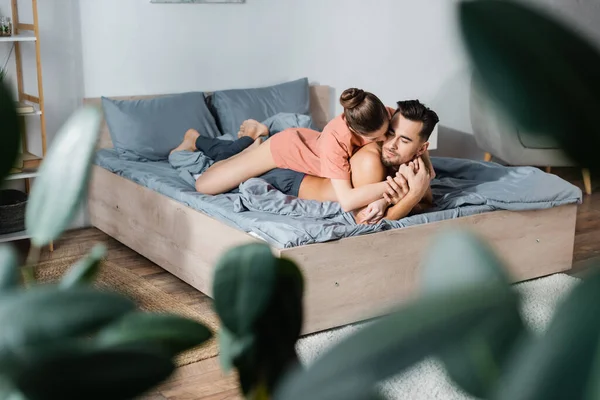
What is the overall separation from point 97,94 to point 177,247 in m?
1.34

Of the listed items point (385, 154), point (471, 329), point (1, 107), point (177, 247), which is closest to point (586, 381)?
point (471, 329)

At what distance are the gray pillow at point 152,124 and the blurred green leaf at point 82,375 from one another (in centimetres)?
417

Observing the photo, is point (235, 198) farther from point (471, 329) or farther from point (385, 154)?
point (471, 329)

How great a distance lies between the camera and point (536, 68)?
0.17 meters

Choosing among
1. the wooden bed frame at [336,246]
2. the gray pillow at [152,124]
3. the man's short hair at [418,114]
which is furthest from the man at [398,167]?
the gray pillow at [152,124]

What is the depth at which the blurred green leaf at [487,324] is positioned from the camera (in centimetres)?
20

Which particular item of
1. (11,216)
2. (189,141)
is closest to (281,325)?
(11,216)

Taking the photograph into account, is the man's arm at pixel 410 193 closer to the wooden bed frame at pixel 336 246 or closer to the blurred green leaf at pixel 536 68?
the wooden bed frame at pixel 336 246

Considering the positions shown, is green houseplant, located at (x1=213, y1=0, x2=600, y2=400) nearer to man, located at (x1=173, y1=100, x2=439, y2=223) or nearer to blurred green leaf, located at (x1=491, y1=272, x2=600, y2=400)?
blurred green leaf, located at (x1=491, y1=272, x2=600, y2=400)

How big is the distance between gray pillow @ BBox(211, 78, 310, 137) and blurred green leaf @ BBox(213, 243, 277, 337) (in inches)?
170

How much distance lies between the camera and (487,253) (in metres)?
0.21

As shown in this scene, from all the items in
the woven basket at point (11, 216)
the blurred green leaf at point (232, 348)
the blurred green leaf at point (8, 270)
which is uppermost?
the blurred green leaf at point (8, 270)

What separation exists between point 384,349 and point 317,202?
10.8 feet

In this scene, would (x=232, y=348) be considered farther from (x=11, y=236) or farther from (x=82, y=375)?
(x=11, y=236)
